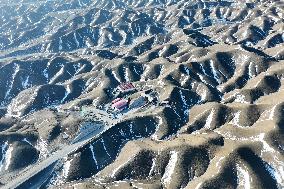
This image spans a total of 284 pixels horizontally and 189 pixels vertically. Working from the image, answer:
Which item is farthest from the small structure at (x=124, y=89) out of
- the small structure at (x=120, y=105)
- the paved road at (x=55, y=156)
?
the paved road at (x=55, y=156)

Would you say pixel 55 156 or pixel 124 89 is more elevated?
pixel 55 156

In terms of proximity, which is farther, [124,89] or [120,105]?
[124,89]

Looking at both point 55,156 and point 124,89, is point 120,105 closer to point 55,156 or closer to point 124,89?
point 124,89

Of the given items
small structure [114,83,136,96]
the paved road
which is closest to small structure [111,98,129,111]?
the paved road

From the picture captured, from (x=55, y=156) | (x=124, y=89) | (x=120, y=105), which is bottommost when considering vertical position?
(x=124, y=89)

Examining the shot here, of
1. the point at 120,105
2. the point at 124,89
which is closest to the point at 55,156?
the point at 120,105

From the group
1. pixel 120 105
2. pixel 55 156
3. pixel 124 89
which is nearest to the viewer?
pixel 55 156

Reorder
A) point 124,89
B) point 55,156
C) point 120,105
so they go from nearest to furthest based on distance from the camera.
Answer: point 55,156 < point 120,105 < point 124,89

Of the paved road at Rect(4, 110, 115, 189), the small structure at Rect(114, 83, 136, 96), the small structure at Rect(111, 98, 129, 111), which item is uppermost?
the paved road at Rect(4, 110, 115, 189)

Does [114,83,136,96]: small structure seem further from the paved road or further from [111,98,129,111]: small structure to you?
the paved road

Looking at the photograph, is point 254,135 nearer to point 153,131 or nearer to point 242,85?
point 153,131

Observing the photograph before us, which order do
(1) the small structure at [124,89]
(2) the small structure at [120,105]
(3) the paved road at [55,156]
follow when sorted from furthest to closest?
(1) the small structure at [124,89], (2) the small structure at [120,105], (3) the paved road at [55,156]

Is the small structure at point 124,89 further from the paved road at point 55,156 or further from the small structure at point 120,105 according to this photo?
the paved road at point 55,156
